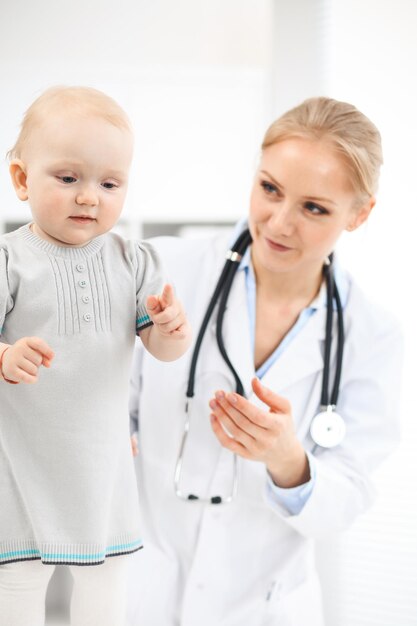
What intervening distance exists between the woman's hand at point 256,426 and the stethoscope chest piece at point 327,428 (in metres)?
0.06

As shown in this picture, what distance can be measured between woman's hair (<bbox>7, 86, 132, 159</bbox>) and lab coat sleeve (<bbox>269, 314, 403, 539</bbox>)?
754mm

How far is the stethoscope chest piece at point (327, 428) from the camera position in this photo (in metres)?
1.12

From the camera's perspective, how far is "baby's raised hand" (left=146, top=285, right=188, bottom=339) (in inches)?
24.4

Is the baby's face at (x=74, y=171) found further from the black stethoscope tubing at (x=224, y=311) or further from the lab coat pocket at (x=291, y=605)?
the lab coat pocket at (x=291, y=605)

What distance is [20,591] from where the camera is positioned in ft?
2.10

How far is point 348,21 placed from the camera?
62.7 inches

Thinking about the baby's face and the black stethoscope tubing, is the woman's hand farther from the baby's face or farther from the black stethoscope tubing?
the baby's face

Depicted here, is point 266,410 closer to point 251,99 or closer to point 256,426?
point 256,426

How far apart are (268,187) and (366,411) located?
0.44 meters

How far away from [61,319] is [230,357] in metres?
0.57

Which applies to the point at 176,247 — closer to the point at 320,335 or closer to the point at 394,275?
the point at 320,335

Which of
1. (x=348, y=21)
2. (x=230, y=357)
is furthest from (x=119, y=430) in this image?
(x=348, y=21)

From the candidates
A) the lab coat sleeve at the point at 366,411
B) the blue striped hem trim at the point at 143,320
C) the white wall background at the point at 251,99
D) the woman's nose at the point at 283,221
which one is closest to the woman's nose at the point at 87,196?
the blue striped hem trim at the point at 143,320

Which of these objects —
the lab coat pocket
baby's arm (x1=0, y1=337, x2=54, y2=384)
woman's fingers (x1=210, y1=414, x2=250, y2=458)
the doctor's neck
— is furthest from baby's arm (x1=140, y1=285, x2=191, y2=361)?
the lab coat pocket
